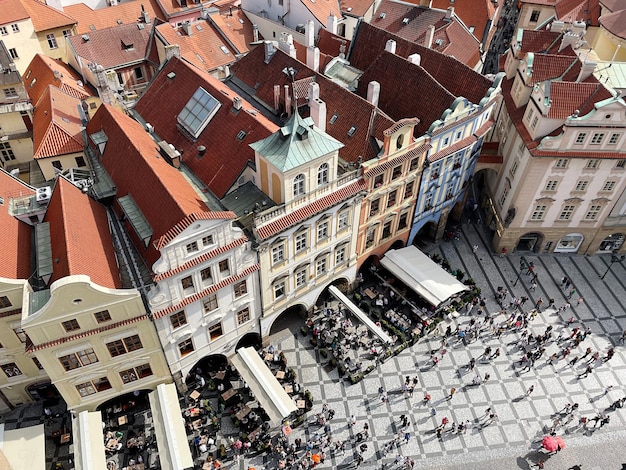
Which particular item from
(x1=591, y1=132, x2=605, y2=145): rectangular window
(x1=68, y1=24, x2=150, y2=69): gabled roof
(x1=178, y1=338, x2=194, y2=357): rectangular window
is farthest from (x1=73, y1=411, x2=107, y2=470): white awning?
(x1=591, y1=132, x2=605, y2=145): rectangular window

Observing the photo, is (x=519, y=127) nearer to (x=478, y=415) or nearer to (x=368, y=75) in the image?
(x=368, y=75)

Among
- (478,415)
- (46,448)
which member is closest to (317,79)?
(478,415)

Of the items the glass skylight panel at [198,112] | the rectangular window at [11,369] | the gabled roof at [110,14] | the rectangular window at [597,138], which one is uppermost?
the gabled roof at [110,14]

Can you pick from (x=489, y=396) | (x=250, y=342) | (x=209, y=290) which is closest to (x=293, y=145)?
(x=209, y=290)

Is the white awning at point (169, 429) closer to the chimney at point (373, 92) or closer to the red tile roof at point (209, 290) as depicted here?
the red tile roof at point (209, 290)

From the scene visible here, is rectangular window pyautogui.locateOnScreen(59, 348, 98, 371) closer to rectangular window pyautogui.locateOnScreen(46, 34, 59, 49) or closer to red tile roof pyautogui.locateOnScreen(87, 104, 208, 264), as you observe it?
red tile roof pyautogui.locateOnScreen(87, 104, 208, 264)

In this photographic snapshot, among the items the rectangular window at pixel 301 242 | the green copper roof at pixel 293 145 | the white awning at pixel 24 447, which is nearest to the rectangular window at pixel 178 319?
the rectangular window at pixel 301 242
